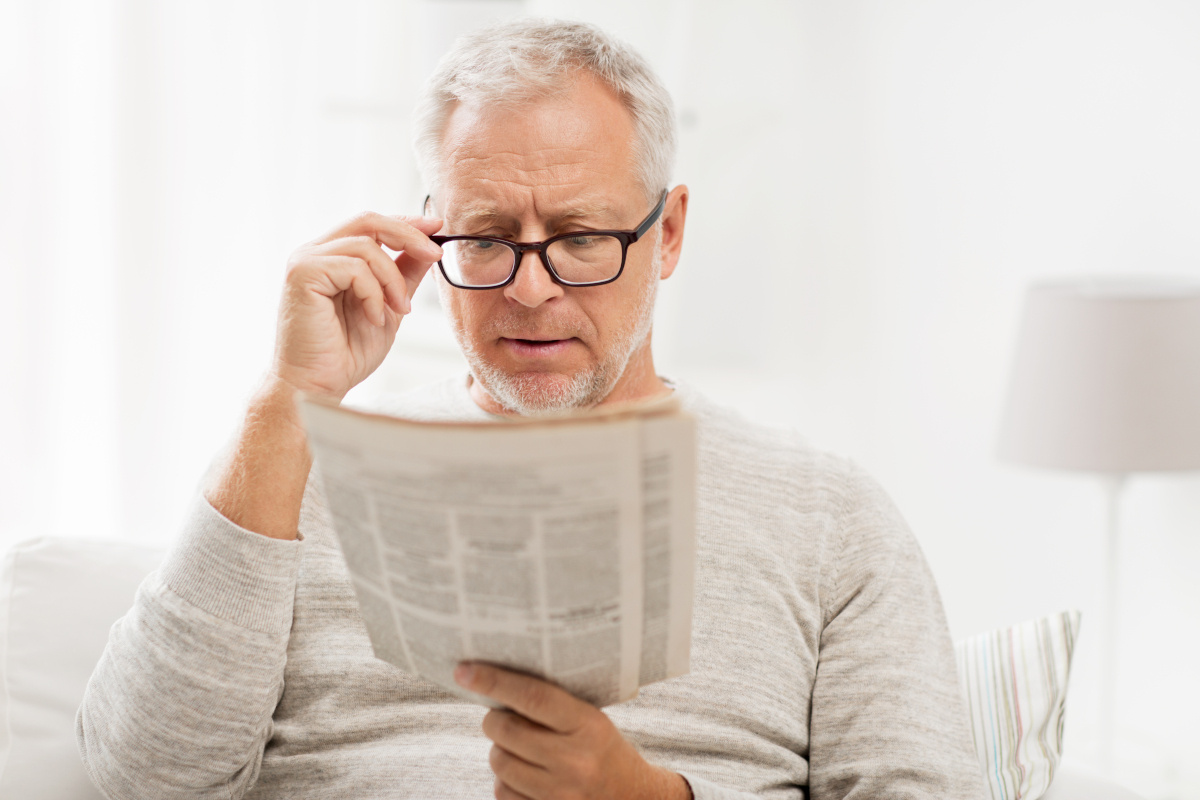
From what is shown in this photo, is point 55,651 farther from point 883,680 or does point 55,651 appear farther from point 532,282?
point 883,680

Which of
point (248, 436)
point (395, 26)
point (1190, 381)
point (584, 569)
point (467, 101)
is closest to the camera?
point (584, 569)

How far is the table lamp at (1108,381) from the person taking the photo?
72.4 inches

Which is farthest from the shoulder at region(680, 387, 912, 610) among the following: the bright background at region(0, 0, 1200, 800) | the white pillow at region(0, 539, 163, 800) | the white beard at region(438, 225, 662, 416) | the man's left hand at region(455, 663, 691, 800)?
the bright background at region(0, 0, 1200, 800)

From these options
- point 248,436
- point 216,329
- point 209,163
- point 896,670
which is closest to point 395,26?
point 209,163

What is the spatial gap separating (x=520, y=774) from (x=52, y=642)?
2.71ft

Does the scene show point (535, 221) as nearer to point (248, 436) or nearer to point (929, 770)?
point (248, 436)

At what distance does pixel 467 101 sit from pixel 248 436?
0.51 metres

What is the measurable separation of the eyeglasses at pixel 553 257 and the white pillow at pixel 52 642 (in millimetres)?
624

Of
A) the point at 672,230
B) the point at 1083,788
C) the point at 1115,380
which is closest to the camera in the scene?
the point at 1083,788

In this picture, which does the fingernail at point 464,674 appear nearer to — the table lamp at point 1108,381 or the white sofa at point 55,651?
the white sofa at point 55,651

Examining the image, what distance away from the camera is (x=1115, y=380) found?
186cm

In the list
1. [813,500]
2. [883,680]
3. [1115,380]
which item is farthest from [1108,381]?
[883,680]

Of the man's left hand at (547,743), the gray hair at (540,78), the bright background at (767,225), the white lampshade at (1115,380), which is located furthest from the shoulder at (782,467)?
the bright background at (767,225)

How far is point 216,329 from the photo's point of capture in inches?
103
